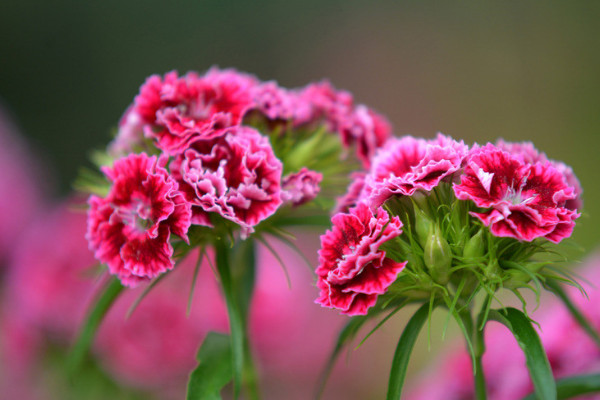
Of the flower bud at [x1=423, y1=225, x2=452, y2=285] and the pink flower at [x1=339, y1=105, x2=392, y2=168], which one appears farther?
the pink flower at [x1=339, y1=105, x2=392, y2=168]

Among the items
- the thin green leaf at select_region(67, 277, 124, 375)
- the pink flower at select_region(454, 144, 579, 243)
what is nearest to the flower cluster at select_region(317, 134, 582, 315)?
the pink flower at select_region(454, 144, 579, 243)

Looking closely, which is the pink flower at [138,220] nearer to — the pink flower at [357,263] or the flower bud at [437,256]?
the pink flower at [357,263]

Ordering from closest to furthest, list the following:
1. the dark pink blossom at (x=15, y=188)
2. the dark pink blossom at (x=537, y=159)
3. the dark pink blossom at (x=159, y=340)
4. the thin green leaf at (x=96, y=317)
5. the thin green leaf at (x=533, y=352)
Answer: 1. the thin green leaf at (x=533, y=352)
2. the dark pink blossom at (x=537, y=159)
3. the thin green leaf at (x=96, y=317)
4. the dark pink blossom at (x=159, y=340)
5. the dark pink blossom at (x=15, y=188)

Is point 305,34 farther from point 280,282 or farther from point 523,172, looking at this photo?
point 523,172

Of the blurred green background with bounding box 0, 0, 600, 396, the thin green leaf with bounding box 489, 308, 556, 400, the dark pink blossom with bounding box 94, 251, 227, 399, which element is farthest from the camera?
the blurred green background with bounding box 0, 0, 600, 396

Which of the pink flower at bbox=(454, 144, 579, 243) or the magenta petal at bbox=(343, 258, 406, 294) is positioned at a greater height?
the pink flower at bbox=(454, 144, 579, 243)

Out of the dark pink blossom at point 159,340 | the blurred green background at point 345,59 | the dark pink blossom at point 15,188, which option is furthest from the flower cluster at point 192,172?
the blurred green background at point 345,59

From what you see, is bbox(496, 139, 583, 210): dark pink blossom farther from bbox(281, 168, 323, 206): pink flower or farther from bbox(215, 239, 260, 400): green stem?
bbox(215, 239, 260, 400): green stem
